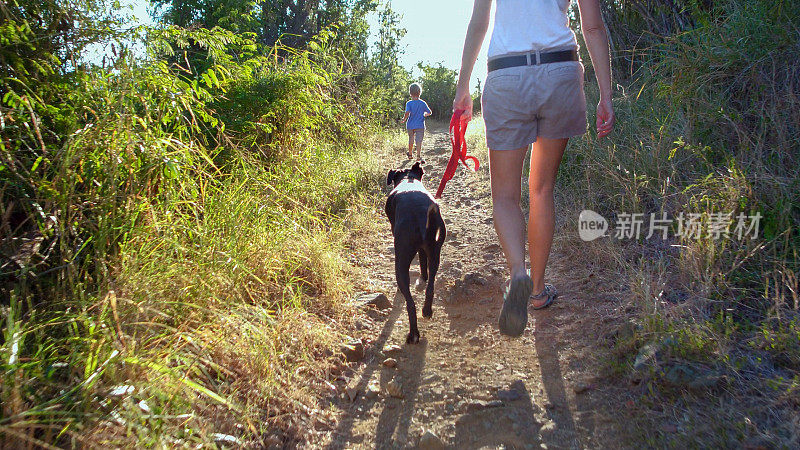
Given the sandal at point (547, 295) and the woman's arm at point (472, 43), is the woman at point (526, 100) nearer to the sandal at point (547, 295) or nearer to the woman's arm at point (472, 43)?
the woman's arm at point (472, 43)

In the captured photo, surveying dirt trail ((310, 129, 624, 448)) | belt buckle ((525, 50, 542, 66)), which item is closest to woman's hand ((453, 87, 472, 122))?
belt buckle ((525, 50, 542, 66))

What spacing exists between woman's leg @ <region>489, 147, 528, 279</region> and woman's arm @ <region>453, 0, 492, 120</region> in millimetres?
362

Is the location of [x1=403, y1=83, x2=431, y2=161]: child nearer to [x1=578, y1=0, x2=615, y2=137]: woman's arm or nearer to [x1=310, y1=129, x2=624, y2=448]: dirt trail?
[x1=310, y1=129, x2=624, y2=448]: dirt trail

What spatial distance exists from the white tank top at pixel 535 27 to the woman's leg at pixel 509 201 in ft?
1.67

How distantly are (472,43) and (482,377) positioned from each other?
1732 mm

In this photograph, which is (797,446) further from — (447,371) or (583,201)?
(583,201)

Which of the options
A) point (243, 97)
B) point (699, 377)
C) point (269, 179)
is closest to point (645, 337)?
point (699, 377)

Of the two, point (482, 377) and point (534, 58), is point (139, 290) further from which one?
point (534, 58)

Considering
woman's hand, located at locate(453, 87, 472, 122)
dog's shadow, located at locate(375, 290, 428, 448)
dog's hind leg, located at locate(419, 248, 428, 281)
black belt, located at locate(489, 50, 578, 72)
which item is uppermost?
black belt, located at locate(489, 50, 578, 72)

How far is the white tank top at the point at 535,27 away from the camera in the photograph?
237cm

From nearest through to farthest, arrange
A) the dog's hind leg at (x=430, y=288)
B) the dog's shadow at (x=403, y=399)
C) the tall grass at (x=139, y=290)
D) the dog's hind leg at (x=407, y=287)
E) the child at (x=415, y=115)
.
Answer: the tall grass at (x=139, y=290), the dog's shadow at (x=403, y=399), the dog's hind leg at (x=407, y=287), the dog's hind leg at (x=430, y=288), the child at (x=415, y=115)

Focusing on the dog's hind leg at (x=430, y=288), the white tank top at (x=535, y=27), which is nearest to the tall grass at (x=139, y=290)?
the dog's hind leg at (x=430, y=288)

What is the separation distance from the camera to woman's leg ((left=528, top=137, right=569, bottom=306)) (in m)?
2.65

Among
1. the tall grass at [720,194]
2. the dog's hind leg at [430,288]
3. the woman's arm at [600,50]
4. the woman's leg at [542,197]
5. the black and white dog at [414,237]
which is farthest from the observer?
the dog's hind leg at [430,288]
